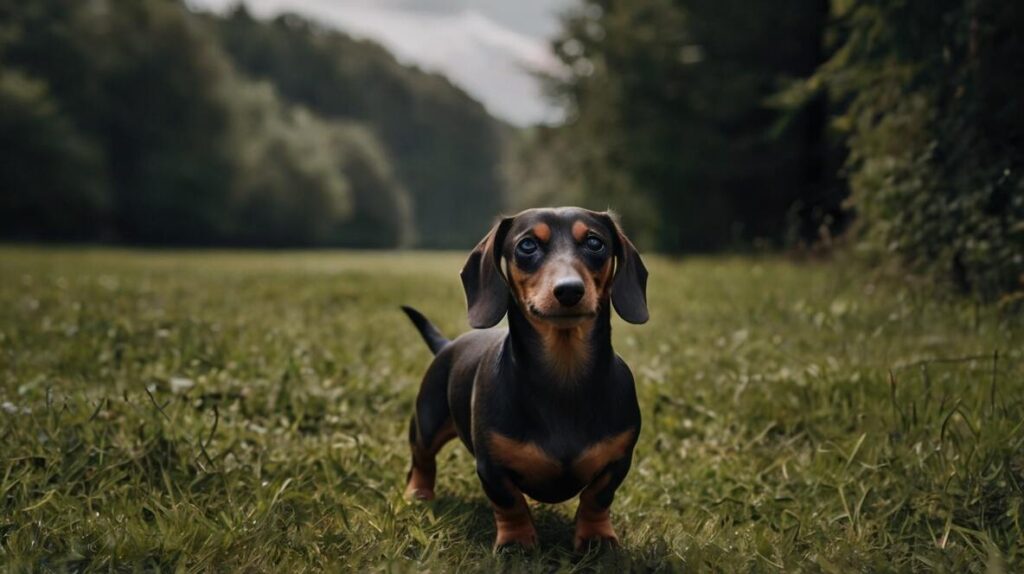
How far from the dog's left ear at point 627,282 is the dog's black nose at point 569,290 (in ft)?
1.01

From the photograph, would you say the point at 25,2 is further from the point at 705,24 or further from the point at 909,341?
the point at 909,341

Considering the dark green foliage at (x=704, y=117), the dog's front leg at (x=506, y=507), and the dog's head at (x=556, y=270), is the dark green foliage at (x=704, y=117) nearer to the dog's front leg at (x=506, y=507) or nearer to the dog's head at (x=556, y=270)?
the dog's head at (x=556, y=270)

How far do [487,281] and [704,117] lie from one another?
49.1ft

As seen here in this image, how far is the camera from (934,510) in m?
3.06

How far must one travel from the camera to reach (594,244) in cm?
259

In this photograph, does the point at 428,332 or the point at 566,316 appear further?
the point at 428,332

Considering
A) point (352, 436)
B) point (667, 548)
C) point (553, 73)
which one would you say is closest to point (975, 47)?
point (667, 548)

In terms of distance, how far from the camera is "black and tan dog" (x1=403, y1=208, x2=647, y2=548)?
8.27 feet

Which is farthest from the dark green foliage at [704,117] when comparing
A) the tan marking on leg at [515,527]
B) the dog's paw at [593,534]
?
the tan marking on leg at [515,527]

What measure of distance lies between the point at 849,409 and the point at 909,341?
4.88 feet

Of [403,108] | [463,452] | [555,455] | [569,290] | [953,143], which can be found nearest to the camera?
[569,290]

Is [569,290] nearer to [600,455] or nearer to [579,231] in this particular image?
[579,231]

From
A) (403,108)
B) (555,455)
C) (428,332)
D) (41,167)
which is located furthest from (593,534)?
(403,108)

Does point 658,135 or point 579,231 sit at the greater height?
Result: point 658,135
